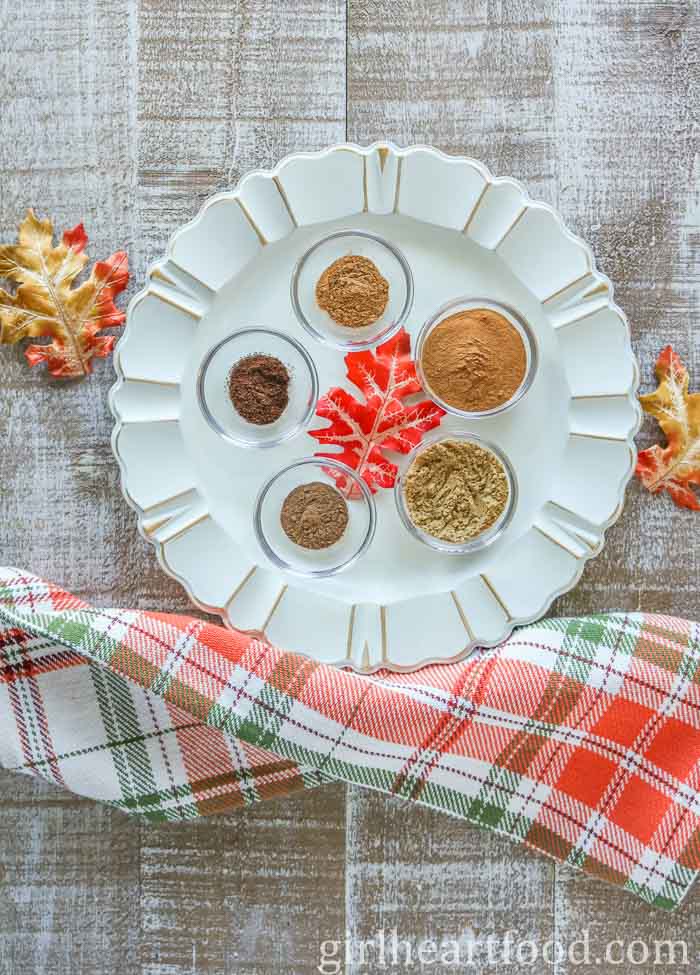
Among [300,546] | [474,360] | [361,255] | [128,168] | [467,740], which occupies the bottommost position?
[467,740]

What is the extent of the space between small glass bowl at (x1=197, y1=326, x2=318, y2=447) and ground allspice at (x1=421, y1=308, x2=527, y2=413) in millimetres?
175

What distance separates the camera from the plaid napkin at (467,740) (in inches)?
41.9

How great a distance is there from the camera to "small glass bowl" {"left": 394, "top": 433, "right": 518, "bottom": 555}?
1054 millimetres

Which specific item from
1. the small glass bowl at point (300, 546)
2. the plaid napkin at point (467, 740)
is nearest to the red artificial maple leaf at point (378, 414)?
the small glass bowl at point (300, 546)

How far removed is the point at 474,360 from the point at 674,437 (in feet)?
1.05

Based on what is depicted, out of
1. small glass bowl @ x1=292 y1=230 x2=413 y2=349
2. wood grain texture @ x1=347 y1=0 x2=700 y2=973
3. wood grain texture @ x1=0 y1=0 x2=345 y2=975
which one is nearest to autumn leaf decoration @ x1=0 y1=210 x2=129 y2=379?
wood grain texture @ x1=0 y1=0 x2=345 y2=975

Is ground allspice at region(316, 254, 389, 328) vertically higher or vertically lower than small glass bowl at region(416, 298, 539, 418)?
higher

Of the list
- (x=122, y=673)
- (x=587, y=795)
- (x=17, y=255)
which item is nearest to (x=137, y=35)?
(x=17, y=255)

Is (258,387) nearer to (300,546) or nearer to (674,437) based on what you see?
(300,546)

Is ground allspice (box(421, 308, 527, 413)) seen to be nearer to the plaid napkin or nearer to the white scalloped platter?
the white scalloped platter

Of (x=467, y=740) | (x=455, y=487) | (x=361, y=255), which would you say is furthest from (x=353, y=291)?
(x=467, y=740)

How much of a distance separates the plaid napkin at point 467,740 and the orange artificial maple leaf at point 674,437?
0.20m

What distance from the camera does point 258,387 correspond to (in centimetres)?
105

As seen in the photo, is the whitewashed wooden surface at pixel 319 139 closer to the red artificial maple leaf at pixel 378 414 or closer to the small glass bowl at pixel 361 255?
the small glass bowl at pixel 361 255
